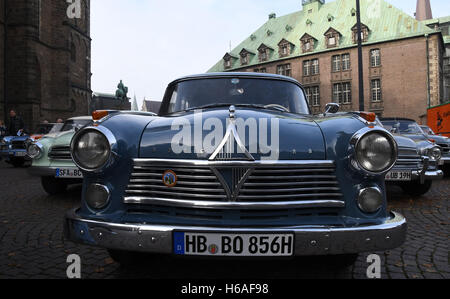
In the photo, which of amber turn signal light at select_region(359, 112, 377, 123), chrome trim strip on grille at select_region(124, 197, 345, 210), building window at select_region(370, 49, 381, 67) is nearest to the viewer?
chrome trim strip on grille at select_region(124, 197, 345, 210)

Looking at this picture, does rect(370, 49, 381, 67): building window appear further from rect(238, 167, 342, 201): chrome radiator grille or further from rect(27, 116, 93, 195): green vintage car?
rect(238, 167, 342, 201): chrome radiator grille

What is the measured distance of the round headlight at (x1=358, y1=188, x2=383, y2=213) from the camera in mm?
2412

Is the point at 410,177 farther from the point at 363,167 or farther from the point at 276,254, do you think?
the point at 276,254

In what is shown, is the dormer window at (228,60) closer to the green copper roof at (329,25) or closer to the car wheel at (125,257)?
the green copper roof at (329,25)

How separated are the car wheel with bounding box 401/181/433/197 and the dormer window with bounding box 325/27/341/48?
36.6 meters

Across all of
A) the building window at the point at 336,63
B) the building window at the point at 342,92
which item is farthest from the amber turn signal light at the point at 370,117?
the building window at the point at 336,63

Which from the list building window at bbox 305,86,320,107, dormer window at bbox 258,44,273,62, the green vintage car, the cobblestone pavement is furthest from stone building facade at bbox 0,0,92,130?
the cobblestone pavement

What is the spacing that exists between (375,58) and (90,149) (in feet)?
134

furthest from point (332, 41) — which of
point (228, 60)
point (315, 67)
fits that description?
point (228, 60)

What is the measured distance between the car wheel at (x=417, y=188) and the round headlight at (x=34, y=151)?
6718 millimetres

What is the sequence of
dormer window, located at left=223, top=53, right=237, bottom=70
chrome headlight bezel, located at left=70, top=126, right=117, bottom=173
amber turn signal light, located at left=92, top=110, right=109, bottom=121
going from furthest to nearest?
dormer window, located at left=223, top=53, right=237, bottom=70 < amber turn signal light, located at left=92, top=110, right=109, bottom=121 < chrome headlight bezel, located at left=70, top=126, right=117, bottom=173

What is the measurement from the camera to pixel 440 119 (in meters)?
16.0

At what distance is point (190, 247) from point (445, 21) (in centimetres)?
7759
